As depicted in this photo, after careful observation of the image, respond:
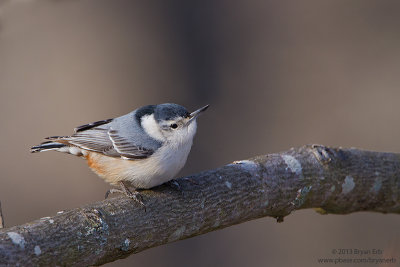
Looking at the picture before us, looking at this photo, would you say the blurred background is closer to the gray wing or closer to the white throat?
the gray wing

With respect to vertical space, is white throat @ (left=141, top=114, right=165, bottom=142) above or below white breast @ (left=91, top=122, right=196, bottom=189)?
above

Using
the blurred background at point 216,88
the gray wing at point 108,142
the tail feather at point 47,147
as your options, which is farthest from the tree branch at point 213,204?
the blurred background at point 216,88

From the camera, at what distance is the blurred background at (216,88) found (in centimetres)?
454

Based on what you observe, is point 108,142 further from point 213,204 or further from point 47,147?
point 213,204

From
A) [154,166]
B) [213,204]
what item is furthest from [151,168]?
[213,204]

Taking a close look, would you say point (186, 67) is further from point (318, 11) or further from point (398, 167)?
point (398, 167)

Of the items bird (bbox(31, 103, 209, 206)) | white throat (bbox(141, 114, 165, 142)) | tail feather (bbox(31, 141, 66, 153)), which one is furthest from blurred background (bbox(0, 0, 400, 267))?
white throat (bbox(141, 114, 165, 142))

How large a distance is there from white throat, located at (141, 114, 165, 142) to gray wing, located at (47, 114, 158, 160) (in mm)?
89

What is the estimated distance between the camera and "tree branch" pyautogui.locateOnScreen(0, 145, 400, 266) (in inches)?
88.6

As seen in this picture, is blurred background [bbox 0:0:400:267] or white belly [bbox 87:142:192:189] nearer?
white belly [bbox 87:142:192:189]

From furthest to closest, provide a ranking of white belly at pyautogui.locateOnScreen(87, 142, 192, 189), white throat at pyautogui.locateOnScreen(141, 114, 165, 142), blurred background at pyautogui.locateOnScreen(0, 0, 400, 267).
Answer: blurred background at pyautogui.locateOnScreen(0, 0, 400, 267) → white throat at pyautogui.locateOnScreen(141, 114, 165, 142) → white belly at pyautogui.locateOnScreen(87, 142, 192, 189)

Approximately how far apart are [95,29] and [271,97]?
80.9 inches

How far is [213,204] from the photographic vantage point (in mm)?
2820

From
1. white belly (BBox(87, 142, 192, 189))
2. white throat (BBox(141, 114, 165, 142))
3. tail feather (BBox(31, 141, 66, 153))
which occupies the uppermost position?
white throat (BBox(141, 114, 165, 142))
